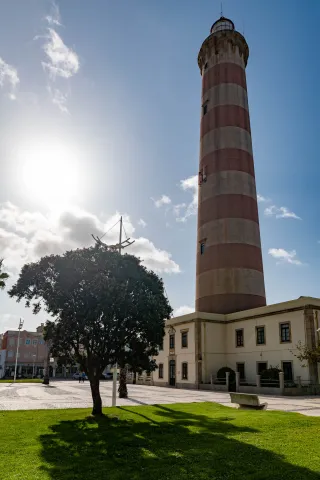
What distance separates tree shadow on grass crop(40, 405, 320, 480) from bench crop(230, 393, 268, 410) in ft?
14.0

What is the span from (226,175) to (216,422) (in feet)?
113

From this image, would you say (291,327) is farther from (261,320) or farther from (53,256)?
(53,256)

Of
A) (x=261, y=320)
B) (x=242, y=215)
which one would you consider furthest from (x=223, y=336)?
(x=242, y=215)

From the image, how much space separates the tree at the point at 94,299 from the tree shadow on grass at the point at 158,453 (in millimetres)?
3446

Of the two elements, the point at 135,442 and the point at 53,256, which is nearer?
the point at 135,442

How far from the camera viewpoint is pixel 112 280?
1664 centimetres

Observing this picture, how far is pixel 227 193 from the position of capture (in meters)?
44.5

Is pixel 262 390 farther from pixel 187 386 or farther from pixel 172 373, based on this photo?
pixel 172 373

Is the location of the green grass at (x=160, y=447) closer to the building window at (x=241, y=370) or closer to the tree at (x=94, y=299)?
the tree at (x=94, y=299)

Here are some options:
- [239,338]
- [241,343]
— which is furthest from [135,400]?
[239,338]

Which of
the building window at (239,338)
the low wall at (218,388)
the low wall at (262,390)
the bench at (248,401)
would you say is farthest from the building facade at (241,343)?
the bench at (248,401)

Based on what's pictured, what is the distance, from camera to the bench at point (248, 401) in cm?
1836

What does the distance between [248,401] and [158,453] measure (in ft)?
33.1

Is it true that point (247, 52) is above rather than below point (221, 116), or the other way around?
above
